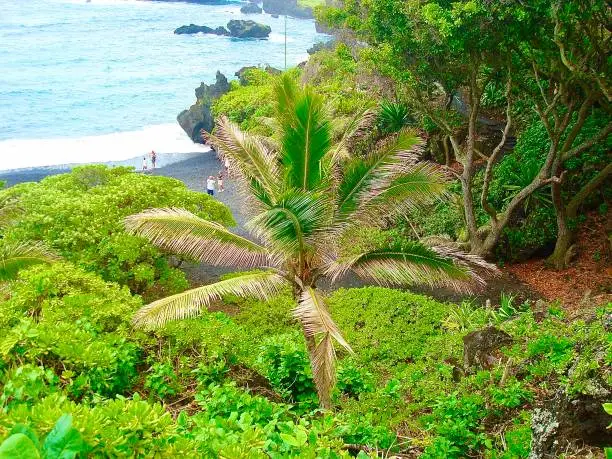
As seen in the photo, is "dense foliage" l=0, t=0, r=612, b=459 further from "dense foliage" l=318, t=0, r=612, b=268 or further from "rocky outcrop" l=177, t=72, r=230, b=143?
"rocky outcrop" l=177, t=72, r=230, b=143

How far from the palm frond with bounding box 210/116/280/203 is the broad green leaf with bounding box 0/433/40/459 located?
6.05 m

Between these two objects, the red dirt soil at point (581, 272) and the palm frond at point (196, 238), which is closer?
the palm frond at point (196, 238)

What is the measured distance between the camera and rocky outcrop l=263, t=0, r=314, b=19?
9488 centimetres

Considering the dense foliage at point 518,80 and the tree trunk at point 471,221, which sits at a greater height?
the dense foliage at point 518,80

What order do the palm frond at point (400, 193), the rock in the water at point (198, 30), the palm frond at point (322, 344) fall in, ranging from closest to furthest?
the palm frond at point (322, 344) → the palm frond at point (400, 193) → the rock in the water at point (198, 30)

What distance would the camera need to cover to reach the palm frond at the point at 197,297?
6.85m

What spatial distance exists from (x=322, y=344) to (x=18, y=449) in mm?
4586

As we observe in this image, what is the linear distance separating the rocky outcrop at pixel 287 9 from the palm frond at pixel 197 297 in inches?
3611

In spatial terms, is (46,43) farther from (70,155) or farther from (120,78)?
(70,155)

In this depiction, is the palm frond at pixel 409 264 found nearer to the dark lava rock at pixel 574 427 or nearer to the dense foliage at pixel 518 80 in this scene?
the dark lava rock at pixel 574 427

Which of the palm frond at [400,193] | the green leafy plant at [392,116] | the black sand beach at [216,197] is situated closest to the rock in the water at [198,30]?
the black sand beach at [216,197]

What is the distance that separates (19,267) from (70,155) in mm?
32256

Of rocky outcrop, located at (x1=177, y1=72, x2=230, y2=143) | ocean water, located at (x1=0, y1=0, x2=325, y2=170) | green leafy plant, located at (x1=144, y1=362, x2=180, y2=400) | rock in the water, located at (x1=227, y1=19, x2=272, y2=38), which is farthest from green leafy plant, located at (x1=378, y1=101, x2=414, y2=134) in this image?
rock in the water, located at (x1=227, y1=19, x2=272, y2=38)

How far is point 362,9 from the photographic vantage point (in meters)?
16.3
